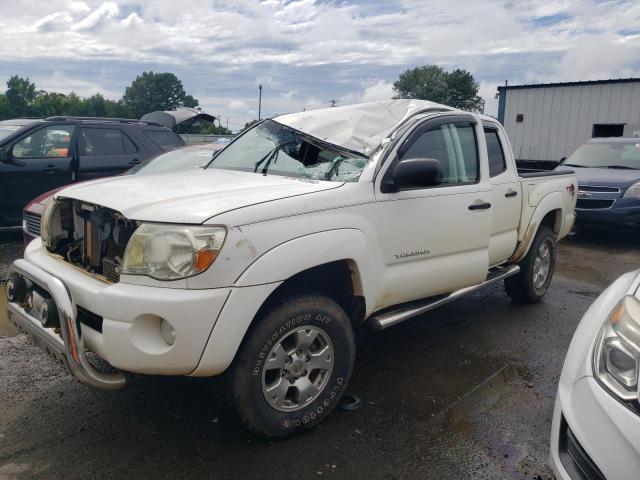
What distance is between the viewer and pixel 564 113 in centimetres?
1838

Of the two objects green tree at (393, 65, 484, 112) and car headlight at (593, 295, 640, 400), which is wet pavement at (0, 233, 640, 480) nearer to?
car headlight at (593, 295, 640, 400)

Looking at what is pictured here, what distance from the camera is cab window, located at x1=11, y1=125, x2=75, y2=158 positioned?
7.70 meters

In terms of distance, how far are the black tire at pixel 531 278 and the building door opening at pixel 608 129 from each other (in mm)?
14343

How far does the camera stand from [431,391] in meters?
3.61

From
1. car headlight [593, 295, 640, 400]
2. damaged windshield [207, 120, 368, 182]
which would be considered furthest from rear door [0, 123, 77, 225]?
car headlight [593, 295, 640, 400]

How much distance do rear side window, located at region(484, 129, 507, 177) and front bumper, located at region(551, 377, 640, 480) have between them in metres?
2.68

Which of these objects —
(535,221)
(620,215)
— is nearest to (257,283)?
(535,221)

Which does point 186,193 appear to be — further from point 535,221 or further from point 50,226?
point 535,221

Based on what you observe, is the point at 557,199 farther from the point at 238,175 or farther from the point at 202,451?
the point at 202,451

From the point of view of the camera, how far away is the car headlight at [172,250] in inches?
99.0

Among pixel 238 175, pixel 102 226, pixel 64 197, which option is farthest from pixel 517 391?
pixel 64 197

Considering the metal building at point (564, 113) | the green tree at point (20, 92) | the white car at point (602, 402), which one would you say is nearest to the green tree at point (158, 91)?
the green tree at point (20, 92)

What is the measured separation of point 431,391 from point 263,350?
1.41 m

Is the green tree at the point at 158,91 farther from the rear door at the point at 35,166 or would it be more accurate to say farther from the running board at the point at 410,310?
the running board at the point at 410,310
